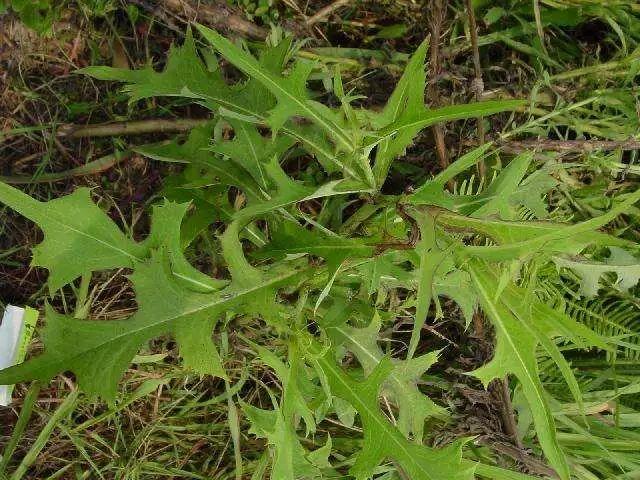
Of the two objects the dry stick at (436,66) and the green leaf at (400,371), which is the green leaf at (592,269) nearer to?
the green leaf at (400,371)

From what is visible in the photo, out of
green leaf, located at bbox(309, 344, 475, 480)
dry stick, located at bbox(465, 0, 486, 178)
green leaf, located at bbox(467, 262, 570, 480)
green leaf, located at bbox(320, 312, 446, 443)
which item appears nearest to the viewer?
green leaf, located at bbox(467, 262, 570, 480)

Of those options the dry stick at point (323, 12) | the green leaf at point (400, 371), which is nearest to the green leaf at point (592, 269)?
the green leaf at point (400, 371)

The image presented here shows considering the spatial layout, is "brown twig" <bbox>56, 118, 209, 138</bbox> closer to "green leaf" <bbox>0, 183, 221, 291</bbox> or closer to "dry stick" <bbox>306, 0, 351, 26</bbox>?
"dry stick" <bbox>306, 0, 351, 26</bbox>

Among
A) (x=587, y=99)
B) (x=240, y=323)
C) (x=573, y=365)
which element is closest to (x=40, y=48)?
(x=240, y=323)

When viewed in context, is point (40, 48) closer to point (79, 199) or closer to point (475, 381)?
point (79, 199)

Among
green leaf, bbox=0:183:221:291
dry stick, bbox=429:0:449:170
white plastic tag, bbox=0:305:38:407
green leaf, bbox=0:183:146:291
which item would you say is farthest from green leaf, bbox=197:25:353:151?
white plastic tag, bbox=0:305:38:407

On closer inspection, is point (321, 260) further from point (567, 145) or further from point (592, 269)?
point (567, 145)

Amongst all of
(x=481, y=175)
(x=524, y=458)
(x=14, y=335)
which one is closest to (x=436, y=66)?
(x=481, y=175)
